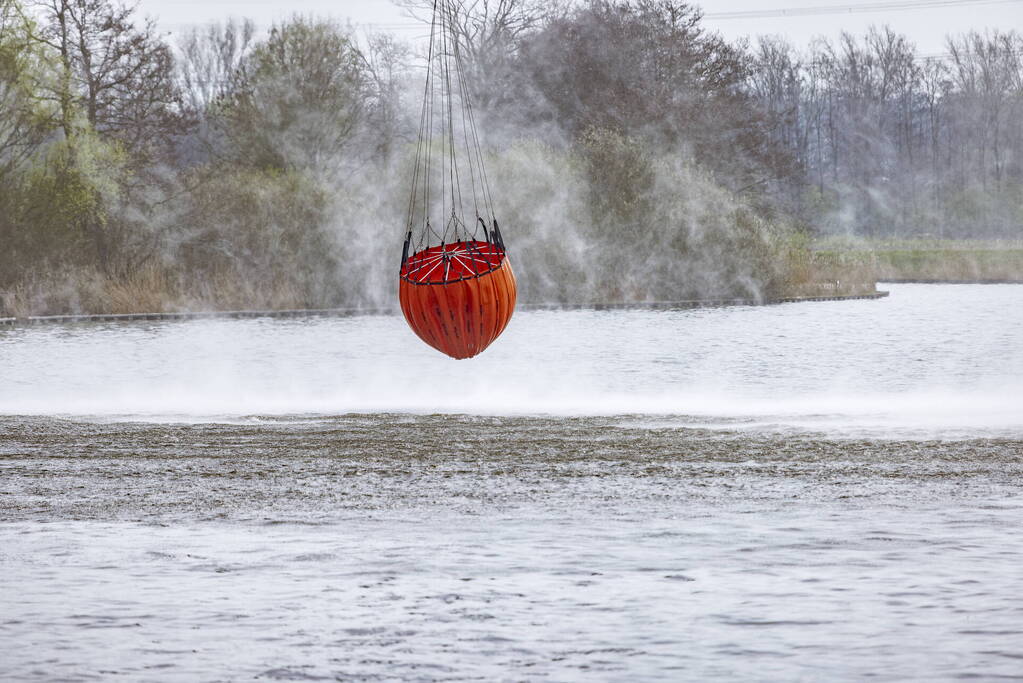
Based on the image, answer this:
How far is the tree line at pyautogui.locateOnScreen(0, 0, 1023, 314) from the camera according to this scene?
1483 inches

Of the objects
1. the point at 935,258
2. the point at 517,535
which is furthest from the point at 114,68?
the point at 517,535

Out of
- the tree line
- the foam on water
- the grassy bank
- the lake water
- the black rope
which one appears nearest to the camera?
the lake water

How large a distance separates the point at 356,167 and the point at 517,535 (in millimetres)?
39092

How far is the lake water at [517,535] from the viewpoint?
593cm

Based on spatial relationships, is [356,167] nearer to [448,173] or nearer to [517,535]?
[448,173]

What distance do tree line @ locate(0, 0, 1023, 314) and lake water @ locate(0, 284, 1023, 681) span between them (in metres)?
19.7

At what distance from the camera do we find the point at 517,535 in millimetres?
8188

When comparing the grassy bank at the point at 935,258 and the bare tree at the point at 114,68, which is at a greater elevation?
the bare tree at the point at 114,68

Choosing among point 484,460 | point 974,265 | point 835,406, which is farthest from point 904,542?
point 974,265

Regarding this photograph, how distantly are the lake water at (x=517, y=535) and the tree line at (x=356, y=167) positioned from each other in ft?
64.7

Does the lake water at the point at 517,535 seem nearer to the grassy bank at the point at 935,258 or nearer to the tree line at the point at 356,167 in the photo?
the tree line at the point at 356,167

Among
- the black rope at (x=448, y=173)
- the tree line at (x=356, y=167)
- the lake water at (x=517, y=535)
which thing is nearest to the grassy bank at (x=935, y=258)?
the tree line at (x=356, y=167)

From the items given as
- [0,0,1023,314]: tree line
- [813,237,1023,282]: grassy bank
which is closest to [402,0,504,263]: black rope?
[0,0,1023,314]: tree line

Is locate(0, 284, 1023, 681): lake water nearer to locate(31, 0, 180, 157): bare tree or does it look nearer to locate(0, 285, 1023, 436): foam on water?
locate(0, 285, 1023, 436): foam on water
